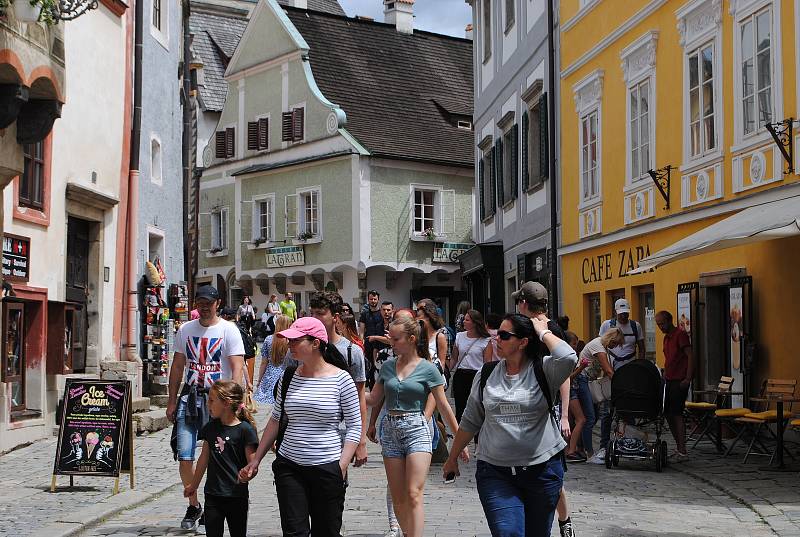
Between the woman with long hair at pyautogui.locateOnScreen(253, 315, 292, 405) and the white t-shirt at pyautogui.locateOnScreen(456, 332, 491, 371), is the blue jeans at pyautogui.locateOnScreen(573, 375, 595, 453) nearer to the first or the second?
the white t-shirt at pyautogui.locateOnScreen(456, 332, 491, 371)

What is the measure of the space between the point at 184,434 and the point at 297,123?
32.6 m

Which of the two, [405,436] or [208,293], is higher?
[208,293]

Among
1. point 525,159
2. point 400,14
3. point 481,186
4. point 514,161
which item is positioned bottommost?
point 525,159

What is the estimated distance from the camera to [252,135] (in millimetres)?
43531

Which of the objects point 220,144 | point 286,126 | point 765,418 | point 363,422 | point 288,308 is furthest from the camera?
point 220,144

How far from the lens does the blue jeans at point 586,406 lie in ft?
45.0

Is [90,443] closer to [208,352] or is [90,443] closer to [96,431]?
[96,431]

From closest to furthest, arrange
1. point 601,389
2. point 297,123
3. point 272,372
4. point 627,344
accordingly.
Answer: point 272,372
point 601,389
point 627,344
point 297,123

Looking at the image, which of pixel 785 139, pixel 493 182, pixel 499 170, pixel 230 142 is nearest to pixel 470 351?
pixel 785 139

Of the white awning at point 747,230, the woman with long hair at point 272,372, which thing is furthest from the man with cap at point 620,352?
the woman with long hair at point 272,372

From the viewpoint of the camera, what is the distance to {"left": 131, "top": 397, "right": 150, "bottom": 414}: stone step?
59.2ft

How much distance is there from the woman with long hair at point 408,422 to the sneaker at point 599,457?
19.5 ft

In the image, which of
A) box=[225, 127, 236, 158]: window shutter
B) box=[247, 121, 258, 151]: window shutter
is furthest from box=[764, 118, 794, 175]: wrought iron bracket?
box=[225, 127, 236, 158]: window shutter

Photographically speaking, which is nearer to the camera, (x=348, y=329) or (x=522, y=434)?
(x=522, y=434)
